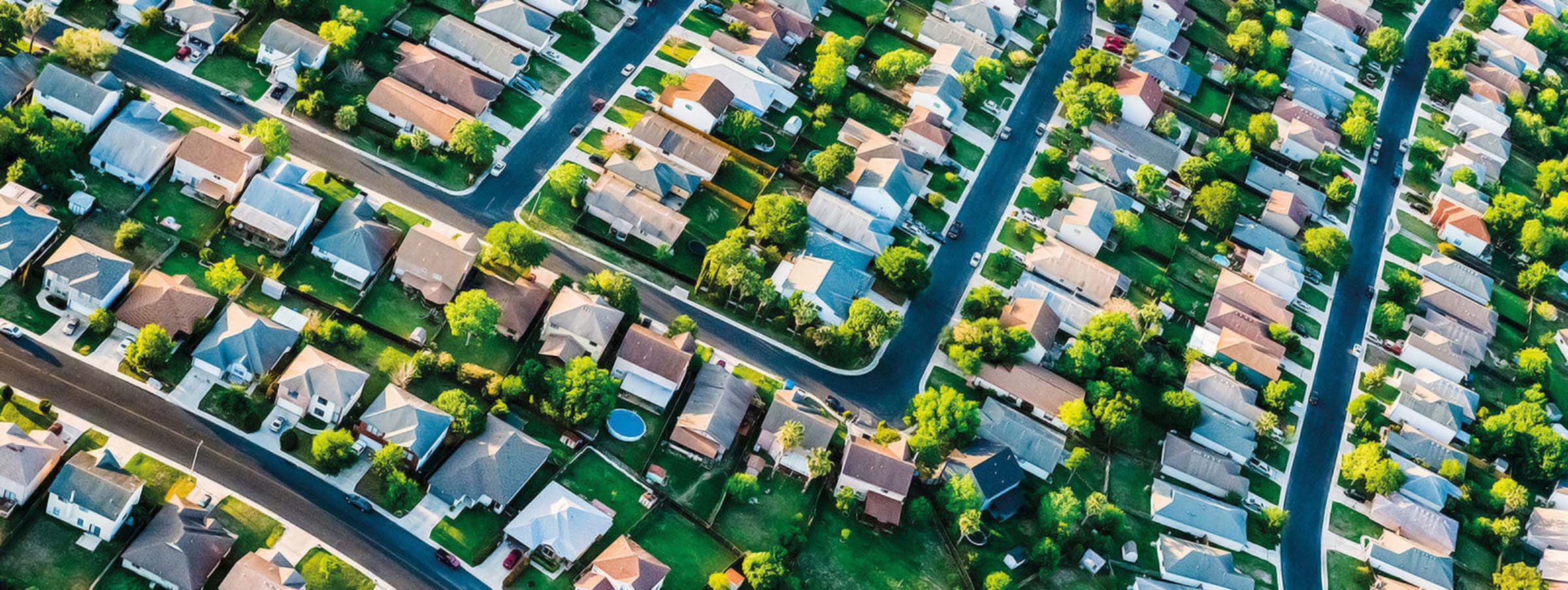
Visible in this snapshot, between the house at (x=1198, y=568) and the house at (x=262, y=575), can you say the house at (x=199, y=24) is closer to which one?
the house at (x=262, y=575)

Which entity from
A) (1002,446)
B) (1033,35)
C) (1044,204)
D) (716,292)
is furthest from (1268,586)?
(1033,35)

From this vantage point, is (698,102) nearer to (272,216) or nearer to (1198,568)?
(272,216)

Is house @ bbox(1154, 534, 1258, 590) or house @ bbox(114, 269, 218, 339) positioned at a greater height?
house @ bbox(114, 269, 218, 339)

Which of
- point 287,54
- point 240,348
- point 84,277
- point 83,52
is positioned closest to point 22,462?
point 240,348

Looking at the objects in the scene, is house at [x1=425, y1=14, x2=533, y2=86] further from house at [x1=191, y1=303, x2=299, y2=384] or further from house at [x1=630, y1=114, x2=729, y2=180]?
house at [x1=191, y1=303, x2=299, y2=384]

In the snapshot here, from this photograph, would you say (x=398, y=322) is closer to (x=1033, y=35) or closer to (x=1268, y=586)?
(x=1268, y=586)

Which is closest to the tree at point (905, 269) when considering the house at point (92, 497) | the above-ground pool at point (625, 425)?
the above-ground pool at point (625, 425)

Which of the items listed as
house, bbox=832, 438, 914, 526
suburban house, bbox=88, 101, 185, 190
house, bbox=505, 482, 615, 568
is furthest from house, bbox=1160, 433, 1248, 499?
suburban house, bbox=88, 101, 185, 190
